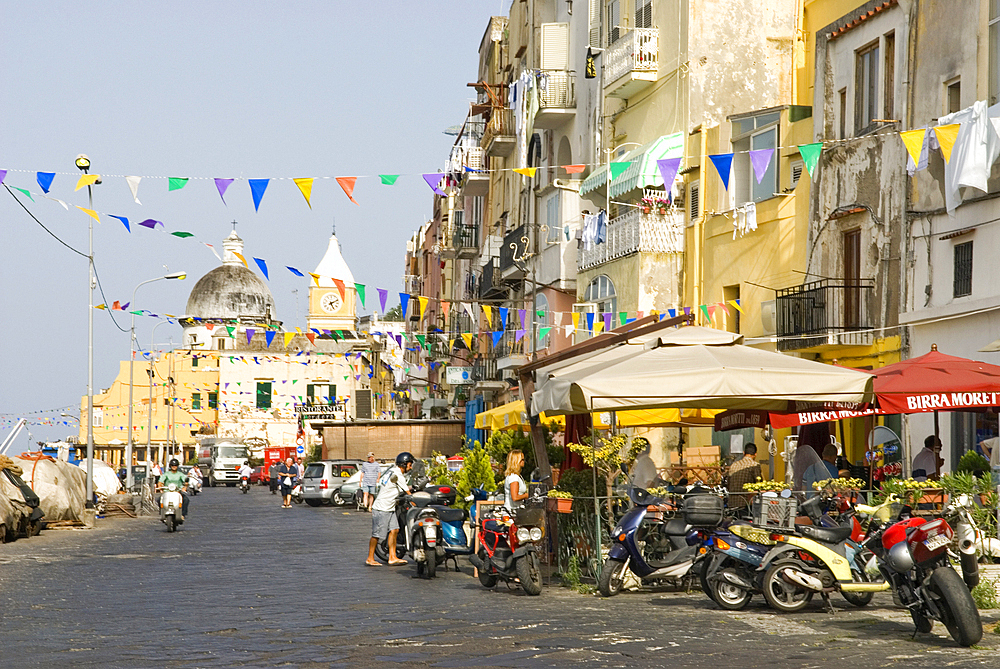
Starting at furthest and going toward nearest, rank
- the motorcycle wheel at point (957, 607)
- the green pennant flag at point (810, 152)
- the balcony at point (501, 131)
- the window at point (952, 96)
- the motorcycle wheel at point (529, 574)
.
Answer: the balcony at point (501, 131), the window at point (952, 96), the green pennant flag at point (810, 152), the motorcycle wheel at point (529, 574), the motorcycle wheel at point (957, 607)

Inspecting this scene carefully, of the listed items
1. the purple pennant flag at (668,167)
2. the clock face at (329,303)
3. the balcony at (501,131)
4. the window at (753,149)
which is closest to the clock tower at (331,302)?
the clock face at (329,303)

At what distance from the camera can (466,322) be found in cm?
5350

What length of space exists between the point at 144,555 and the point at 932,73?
14.1 m

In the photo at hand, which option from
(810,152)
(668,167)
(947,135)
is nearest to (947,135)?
(947,135)

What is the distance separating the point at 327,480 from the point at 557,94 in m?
14.3

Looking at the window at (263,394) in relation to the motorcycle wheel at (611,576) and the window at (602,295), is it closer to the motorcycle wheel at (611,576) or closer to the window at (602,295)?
the window at (602,295)

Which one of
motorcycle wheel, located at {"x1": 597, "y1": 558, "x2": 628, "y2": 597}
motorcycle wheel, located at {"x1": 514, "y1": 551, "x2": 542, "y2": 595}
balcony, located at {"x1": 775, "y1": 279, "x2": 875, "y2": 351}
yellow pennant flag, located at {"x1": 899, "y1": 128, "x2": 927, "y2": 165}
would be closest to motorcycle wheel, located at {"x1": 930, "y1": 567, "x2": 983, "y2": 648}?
motorcycle wheel, located at {"x1": 597, "y1": 558, "x2": 628, "y2": 597}

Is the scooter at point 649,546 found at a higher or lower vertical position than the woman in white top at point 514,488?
lower

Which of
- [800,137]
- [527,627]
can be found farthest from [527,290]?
[527,627]

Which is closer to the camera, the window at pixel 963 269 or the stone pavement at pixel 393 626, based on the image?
the stone pavement at pixel 393 626

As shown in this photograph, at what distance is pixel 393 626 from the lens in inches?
413

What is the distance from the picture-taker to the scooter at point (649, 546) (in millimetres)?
12211

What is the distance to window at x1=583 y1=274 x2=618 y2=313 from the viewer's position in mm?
32562

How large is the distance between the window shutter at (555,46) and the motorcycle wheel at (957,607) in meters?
32.1
